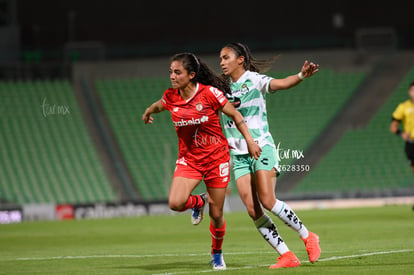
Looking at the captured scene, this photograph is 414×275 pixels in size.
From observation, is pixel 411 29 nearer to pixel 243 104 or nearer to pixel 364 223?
pixel 364 223

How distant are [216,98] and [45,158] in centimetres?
2317

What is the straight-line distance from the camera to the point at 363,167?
31328 millimetres

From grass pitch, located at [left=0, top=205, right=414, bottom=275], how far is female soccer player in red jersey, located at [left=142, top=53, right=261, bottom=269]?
2.58 ft

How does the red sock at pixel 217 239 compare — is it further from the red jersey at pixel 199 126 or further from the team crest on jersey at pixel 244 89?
the team crest on jersey at pixel 244 89

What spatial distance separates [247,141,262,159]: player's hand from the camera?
30.2 feet

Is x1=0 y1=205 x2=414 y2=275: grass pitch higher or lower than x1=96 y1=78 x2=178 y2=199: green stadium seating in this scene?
higher

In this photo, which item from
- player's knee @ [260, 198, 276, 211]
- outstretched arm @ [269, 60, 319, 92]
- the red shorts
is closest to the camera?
outstretched arm @ [269, 60, 319, 92]

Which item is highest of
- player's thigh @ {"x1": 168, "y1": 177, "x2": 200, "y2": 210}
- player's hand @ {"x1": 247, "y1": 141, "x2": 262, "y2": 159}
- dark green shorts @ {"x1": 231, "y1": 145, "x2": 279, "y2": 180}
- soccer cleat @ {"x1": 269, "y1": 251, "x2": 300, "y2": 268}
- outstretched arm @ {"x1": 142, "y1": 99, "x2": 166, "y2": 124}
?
outstretched arm @ {"x1": 142, "y1": 99, "x2": 166, "y2": 124}

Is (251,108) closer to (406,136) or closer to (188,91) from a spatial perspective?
(188,91)

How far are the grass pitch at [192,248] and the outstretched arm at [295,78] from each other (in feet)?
6.71

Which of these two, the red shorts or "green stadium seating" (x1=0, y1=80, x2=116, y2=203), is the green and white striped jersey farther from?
"green stadium seating" (x1=0, y1=80, x2=116, y2=203)

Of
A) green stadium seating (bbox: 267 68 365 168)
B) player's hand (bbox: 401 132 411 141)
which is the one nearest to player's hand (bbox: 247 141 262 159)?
player's hand (bbox: 401 132 411 141)

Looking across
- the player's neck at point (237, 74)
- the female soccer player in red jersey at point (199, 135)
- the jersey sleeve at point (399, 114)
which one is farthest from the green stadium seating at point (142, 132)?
the female soccer player in red jersey at point (199, 135)

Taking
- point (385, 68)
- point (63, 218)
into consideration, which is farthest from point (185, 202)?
point (385, 68)
